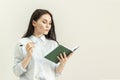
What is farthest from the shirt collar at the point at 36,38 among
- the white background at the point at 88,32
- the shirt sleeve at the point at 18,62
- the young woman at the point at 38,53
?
the white background at the point at 88,32

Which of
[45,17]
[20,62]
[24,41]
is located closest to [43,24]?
[45,17]

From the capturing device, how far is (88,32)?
219 cm

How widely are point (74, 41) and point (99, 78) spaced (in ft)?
1.09

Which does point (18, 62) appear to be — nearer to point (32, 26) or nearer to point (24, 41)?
point (24, 41)

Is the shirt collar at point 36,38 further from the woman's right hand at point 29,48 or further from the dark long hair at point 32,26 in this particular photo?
the woman's right hand at point 29,48

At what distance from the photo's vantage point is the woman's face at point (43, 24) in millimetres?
1814

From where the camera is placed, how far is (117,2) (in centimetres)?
218

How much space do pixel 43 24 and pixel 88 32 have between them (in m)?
0.49

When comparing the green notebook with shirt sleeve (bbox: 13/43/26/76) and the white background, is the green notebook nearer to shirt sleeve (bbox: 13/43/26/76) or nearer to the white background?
shirt sleeve (bbox: 13/43/26/76)

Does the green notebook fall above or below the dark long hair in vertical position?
below

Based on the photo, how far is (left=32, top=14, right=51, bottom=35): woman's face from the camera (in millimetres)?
1814

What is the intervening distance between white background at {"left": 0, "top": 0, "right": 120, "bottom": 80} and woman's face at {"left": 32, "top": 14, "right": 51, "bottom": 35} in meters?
0.34

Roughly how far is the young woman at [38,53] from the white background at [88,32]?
31cm

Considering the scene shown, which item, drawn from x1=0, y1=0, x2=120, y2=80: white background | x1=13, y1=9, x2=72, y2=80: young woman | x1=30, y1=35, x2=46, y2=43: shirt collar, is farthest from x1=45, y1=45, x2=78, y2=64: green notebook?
x1=0, y1=0, x2=120, y2=80: white background
